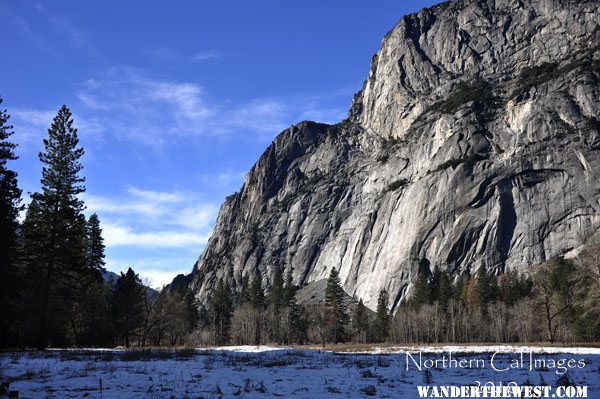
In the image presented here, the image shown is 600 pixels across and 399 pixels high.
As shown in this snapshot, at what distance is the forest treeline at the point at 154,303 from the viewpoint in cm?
3594

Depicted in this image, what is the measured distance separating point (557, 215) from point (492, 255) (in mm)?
23645

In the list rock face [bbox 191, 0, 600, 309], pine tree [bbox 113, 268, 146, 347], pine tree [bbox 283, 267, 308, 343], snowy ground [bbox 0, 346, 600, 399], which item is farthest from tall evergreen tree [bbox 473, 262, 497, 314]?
snowy ground [bbox 0, 346, 600, 399]

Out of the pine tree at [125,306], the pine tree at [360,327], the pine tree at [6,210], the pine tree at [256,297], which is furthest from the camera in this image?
the pine tree at [256,297]

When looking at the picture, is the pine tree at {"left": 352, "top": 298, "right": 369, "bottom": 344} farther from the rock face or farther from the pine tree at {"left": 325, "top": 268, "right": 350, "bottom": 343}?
the rock face

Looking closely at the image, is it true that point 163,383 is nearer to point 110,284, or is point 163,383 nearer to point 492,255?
point 110,284

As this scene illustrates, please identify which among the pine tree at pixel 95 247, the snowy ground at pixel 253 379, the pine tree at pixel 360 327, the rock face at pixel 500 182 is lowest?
the pine tree at pixel 360 327

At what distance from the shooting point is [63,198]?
1451 inches

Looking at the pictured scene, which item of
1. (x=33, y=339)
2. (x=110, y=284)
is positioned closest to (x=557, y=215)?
(x=110, y=284)

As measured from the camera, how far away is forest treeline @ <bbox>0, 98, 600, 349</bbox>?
1415 inches

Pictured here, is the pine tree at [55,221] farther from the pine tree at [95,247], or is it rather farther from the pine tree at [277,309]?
the pine tree at [277,309]

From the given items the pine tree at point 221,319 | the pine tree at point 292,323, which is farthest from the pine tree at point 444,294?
the pine tree at point 221,319

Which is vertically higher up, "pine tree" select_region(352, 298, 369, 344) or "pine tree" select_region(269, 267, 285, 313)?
"pine tree" select_region(269, 267, 285, 313)

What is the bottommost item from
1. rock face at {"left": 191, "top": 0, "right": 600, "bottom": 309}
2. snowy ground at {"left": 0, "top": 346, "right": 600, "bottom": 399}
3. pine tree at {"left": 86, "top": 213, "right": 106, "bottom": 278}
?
snowy ground at {"left": 0, "top": 346, "right": 600, "bottom": 399}

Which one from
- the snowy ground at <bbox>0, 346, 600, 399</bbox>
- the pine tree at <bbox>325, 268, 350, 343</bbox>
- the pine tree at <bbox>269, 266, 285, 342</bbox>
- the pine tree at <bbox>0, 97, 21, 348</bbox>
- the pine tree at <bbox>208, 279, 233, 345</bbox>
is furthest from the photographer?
the pine tree at <bbox>208, 279, 233, 345</bbox>
